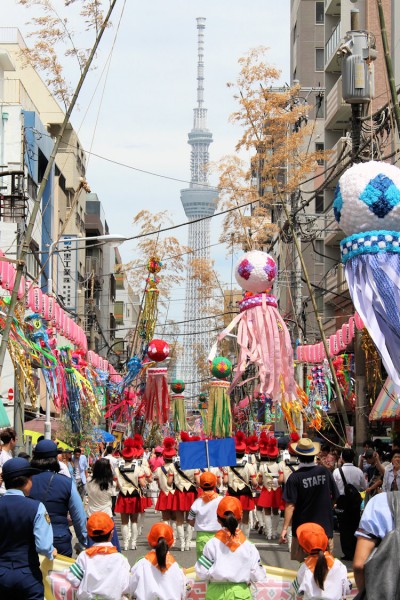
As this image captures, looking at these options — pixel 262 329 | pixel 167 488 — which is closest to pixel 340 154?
pixel 262 329

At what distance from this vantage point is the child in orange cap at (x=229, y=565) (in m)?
9.73

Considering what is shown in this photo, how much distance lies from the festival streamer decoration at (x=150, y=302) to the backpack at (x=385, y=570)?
A: 3035 centimetres

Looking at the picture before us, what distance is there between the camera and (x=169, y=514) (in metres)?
19.8

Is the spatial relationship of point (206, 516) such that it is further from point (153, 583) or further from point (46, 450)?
point (153, 583)

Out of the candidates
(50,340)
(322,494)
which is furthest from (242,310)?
(50,340)

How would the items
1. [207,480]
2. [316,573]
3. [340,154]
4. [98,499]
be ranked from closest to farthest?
[316,573] → [207,480] → [98,499] → [340,154]

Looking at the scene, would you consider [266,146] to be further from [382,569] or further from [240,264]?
[382,569]

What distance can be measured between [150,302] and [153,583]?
28062mm

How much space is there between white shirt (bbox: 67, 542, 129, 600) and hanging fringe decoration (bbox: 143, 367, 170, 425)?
24930 mm

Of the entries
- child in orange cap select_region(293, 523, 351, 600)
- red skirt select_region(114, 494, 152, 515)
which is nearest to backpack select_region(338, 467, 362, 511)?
red skirt select_region(114, 494, 152, 515)

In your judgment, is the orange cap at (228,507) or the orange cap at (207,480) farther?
the orange cap at (207,480)

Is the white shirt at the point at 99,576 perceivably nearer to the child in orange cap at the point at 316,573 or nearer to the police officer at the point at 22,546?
the police officer at the point at 22,546

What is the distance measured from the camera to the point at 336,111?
1788 inches

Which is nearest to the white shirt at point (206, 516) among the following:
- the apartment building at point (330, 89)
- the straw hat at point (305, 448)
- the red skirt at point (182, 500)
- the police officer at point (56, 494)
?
the straw hat at point (305, 448)
